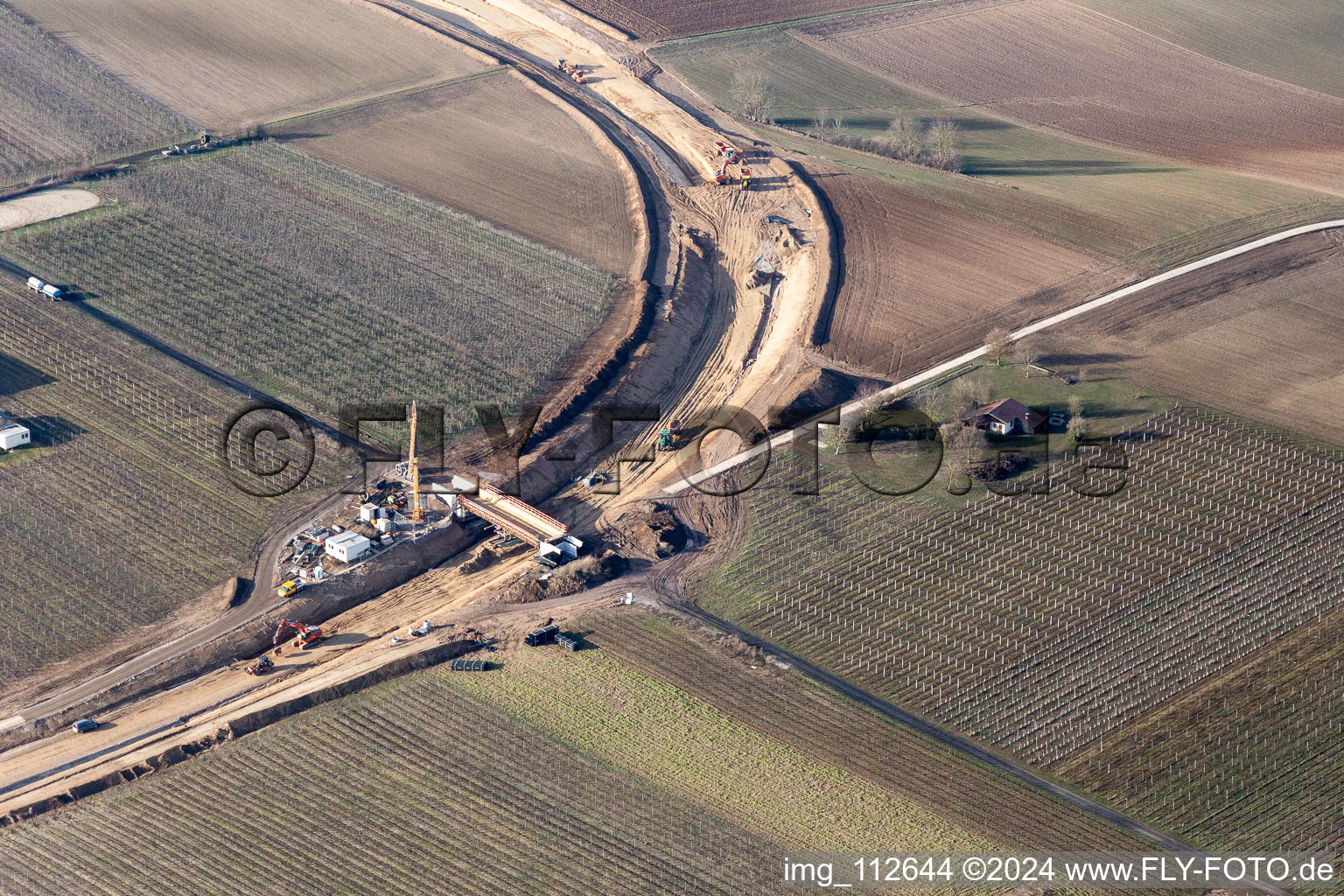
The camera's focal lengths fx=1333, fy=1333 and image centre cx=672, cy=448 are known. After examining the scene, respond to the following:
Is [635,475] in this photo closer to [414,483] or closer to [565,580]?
[565,580]

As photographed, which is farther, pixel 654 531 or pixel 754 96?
pixel 754 96

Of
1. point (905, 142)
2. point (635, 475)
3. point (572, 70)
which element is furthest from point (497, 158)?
point (635, 475)

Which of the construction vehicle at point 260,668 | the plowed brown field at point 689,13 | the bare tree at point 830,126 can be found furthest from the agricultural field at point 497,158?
the construction vehicle at point 260,668

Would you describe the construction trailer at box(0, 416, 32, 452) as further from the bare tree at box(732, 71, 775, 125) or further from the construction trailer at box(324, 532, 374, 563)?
the bare tree at box(732, 71, 775, 125)

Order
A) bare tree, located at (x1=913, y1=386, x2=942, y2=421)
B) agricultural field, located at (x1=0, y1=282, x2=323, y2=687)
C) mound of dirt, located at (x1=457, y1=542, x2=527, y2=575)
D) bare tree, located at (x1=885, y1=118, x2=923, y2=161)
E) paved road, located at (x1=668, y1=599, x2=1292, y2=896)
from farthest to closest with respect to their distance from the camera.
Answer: bare tree, located at (x1=885, y1=118, x2=923, y2=161)
bare tree, located at (x1=913, y1=386, x2=942, y2=421)
mound of dirt, located at (x1=457, y1=542, x2=527, y2=575)
agricultural field, located at (x1=0, y1=282, x2=323, y2=687)
paved road, located at (x1=668, y1=599, x2=1292, y2=896)

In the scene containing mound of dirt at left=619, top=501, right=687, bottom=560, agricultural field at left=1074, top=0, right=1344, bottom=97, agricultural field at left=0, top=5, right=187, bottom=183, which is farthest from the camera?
agricultural field at left=1074, top=0, right=1344, bottom=97

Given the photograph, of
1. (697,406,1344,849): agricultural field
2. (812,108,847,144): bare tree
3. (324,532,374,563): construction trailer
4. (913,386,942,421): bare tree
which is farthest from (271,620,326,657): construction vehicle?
(812,108,847,144): bare tree
